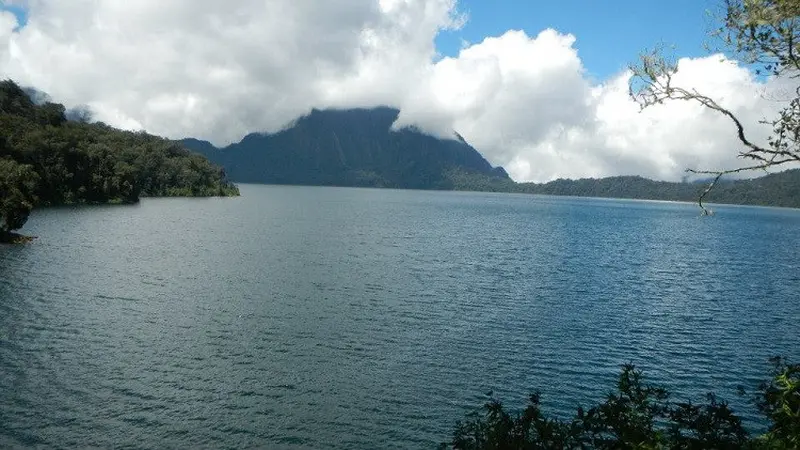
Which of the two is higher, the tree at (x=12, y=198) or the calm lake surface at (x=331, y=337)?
the tree at (x=12, y=198)

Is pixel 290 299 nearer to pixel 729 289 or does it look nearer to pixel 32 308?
pixel 32 308

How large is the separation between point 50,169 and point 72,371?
13963 cm

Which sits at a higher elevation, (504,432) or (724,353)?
(504,432)

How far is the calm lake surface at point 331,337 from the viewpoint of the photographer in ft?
96.3

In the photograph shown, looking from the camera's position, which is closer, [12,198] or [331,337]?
[331,337]

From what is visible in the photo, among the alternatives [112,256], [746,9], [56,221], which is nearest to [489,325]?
[746,9]

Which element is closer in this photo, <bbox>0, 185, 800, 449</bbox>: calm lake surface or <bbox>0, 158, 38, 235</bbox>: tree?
<bbox>0, 185, 800, 449</bbox>: calm lake surface

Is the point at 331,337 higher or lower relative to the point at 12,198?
lower

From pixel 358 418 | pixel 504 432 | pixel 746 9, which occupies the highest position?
pixel 746 9

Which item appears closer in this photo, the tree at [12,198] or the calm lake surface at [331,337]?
the calm lake surface at [331,337]

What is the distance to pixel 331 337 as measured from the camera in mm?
42750

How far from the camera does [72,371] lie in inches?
1328

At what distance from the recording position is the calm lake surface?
2934 centimetres

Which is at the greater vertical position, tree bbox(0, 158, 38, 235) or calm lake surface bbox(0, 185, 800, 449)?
tree bbox(0, 158, 38, 235)
